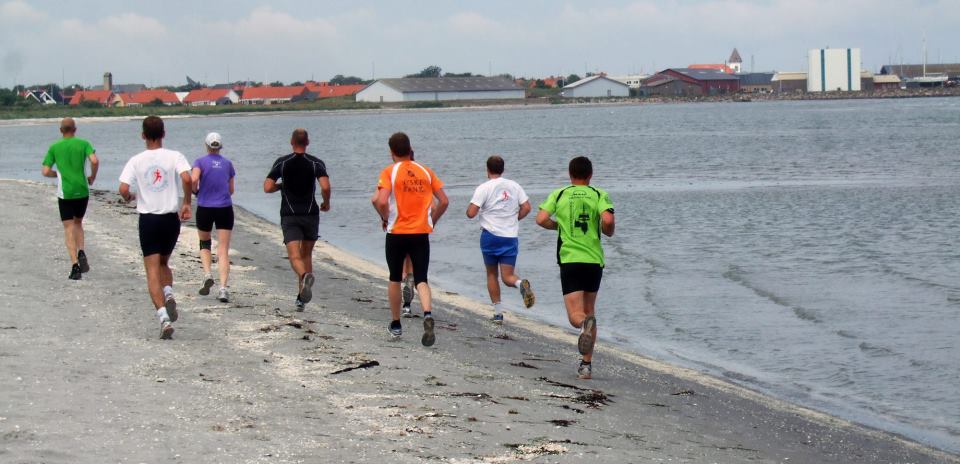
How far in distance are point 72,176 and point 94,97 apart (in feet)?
608

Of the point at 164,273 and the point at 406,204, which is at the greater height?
the point at 406,204

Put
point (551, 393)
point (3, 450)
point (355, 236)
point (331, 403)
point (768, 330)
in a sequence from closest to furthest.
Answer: point (3, 450) → point (331, 403) → point (551, 393) → point (768, 330) → point (355, 236)

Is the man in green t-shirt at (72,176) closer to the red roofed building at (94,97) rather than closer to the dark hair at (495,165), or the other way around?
the dark hair at (495,165)

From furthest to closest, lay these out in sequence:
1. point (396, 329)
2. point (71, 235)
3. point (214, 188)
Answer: point (71, 235)
point (214, 188)
point (396, 329)

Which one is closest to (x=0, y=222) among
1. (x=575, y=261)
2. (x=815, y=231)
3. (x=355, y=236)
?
(x=355, y=236)

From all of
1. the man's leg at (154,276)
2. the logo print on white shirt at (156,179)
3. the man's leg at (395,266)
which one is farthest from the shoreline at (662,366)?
the logo print on white shirt at (156,179)

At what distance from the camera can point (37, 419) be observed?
730 cm

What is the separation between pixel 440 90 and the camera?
190m

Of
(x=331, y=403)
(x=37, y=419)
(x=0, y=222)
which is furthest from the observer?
(x=0, y=222)

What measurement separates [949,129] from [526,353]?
262ft

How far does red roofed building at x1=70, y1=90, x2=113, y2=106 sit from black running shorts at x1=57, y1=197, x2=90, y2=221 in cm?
17904

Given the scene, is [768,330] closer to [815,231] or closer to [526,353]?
[526,353]

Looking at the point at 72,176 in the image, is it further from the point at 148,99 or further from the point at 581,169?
the point at 148,99

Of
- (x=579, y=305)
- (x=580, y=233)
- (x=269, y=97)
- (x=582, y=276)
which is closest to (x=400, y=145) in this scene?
(x=580, y=233)
